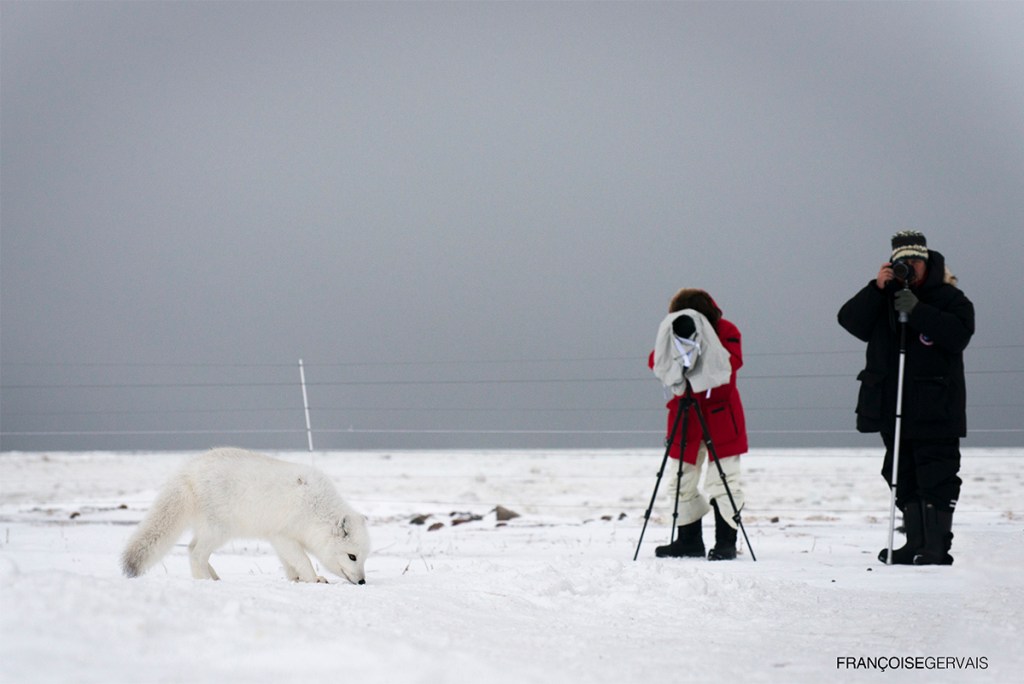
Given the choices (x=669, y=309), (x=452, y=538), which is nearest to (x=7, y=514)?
(x=452, y=538)

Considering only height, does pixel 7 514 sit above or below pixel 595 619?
below

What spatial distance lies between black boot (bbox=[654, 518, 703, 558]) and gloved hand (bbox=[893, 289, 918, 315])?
1545 millimetres

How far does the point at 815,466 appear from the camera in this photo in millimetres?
15047

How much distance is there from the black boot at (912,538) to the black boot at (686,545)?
93 cm

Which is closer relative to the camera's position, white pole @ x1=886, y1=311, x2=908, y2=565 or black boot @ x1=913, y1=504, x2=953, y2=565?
black boot @ x1=913, y1=504, x2=953, y2=565

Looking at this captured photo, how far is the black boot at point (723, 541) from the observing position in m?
4.93

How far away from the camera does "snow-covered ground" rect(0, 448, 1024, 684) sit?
1.91 m

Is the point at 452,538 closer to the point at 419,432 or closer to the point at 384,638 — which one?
the point at 419,432

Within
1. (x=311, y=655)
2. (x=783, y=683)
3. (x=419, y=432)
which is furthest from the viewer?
(x=419, y=432)

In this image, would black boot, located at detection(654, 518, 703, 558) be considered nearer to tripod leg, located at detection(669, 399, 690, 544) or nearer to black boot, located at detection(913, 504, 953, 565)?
tripod leg, located at detection(669, 399, 690, 544)

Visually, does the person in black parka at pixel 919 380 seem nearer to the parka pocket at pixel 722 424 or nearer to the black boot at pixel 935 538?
the black boot at pixel 935 538

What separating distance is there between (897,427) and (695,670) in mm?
3028

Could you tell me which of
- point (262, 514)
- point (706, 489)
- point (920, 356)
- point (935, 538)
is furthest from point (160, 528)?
point (920, 356)

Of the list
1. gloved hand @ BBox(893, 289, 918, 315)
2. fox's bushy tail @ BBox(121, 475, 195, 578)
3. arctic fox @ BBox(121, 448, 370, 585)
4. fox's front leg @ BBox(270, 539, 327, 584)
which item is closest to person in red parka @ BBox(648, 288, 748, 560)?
gloved hand @ BBox(893, 289, 918, 315)
